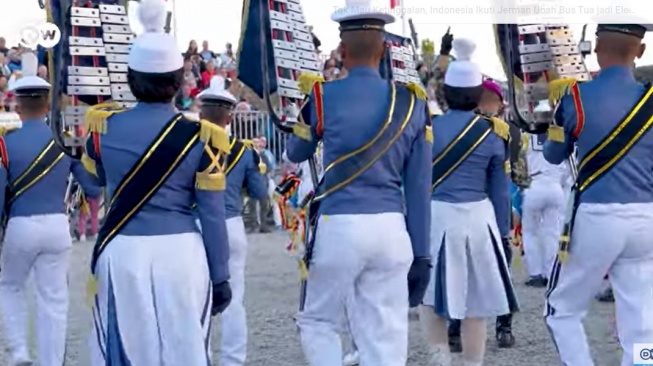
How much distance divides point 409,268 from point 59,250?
256 cm

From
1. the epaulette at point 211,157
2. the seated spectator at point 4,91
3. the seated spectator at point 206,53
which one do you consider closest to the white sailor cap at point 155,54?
the epaulette at point 211,157

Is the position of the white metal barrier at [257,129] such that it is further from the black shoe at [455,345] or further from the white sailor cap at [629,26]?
the white sailor cap at [629,26]

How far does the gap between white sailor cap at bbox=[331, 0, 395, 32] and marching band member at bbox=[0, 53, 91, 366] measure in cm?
220

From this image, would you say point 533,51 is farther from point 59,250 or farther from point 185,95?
point 185,95

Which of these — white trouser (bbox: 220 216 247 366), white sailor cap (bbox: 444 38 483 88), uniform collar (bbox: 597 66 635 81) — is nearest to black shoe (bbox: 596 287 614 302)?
white sailor cap (bbox: 444 38 483 88)

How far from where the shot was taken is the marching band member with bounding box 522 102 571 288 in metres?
11.1

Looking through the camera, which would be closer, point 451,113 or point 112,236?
point 112,236

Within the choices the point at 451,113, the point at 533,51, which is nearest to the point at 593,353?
the point at 451,113

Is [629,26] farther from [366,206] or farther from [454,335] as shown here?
[454,335]

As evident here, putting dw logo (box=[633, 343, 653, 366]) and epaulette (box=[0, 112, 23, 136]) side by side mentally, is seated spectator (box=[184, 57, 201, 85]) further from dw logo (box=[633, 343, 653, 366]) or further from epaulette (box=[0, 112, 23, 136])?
dw logo (box=[633, 343, 653, 366])

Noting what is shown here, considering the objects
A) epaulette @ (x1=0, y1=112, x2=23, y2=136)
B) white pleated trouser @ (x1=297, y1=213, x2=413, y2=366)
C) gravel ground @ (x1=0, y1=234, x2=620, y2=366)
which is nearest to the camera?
white pleated trouser @ (x1=297, y1=213, x2=413, y2=366)

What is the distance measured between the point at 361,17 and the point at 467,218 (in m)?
2.09

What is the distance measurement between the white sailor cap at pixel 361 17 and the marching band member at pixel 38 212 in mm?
2196

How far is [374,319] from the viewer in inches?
201
